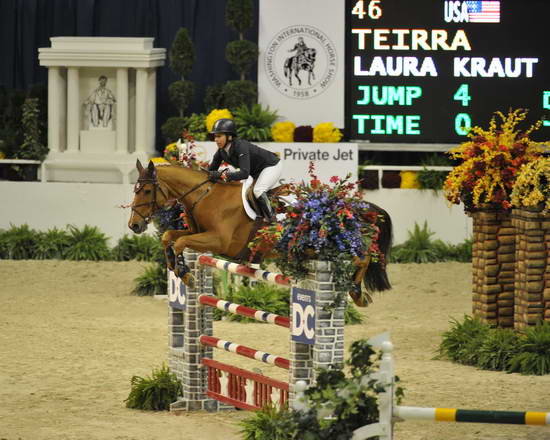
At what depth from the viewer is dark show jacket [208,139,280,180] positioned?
10.1 metres

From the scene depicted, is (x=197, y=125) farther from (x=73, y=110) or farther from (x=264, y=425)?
(x=264, y=425)

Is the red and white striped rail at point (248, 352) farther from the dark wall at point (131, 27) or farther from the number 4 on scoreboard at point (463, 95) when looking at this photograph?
the dark wall at point (131, 27)

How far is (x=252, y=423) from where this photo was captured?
8.62 metres

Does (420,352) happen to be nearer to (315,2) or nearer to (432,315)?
(432,315)

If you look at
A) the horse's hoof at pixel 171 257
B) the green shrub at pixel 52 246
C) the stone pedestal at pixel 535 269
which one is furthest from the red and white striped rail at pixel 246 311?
the green shrub at pixel 52 246

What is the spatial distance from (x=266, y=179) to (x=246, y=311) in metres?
1.27

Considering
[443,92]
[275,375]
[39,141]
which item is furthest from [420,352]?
[39,141]

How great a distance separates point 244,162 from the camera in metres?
10.1

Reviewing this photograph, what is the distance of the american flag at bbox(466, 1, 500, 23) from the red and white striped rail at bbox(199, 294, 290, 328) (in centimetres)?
826

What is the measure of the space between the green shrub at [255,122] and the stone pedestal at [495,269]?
5.71 meters

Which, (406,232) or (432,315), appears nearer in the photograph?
(432,315)

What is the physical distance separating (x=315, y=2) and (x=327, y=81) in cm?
101

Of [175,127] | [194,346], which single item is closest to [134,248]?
[175,127]

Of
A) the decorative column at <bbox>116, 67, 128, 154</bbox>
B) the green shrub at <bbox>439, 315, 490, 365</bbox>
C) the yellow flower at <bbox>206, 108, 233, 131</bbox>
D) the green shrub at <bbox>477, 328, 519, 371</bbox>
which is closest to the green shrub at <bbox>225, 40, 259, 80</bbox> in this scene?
the yellow flower at <bbox>206, 108, 233, 131</bbox>
